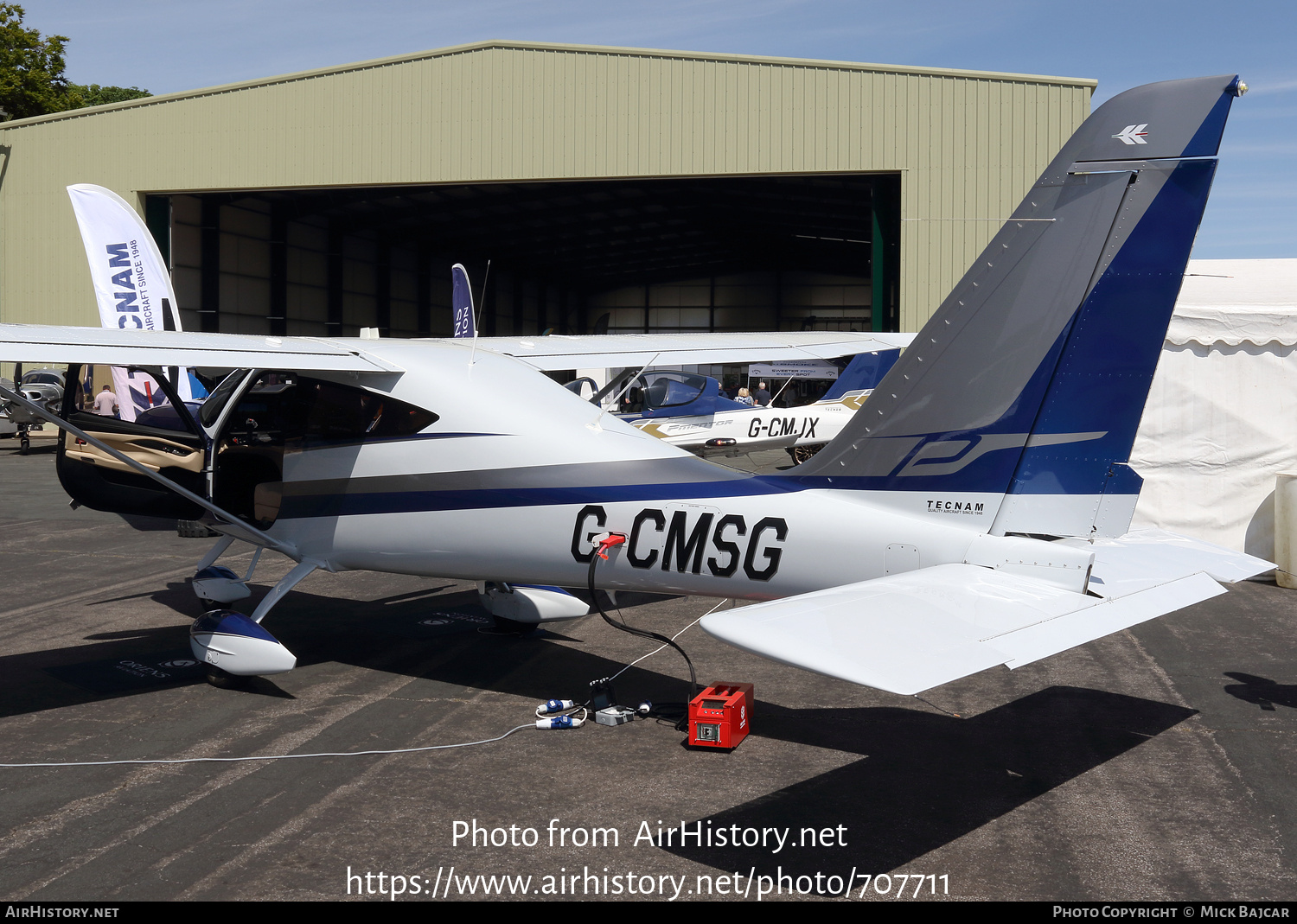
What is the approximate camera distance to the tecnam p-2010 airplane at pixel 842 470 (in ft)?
13.1

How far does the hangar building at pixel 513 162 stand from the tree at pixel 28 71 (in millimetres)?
15098

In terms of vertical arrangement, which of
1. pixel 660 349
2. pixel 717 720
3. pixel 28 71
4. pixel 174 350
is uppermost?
pixel 28 71

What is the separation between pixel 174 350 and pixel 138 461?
1.82 meters

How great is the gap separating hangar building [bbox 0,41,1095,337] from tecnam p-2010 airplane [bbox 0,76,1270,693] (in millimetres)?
10402

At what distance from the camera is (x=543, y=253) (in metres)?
44.3

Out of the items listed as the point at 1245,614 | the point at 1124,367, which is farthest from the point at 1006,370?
the point at 1245,614

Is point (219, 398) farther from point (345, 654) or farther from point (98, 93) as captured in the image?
point (98, 93)

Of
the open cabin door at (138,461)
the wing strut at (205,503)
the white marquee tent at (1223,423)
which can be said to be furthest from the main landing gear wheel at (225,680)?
the white marquee tent at (1223,423)

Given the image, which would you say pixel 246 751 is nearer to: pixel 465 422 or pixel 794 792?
pixel 465 422

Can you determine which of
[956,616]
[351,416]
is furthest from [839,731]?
[351,416]

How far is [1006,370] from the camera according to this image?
459cm

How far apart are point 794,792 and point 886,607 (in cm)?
154

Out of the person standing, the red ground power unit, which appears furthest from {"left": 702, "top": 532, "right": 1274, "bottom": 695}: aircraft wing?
the person standing

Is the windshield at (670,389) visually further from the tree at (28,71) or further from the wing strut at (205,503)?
the tree at (28,71)
